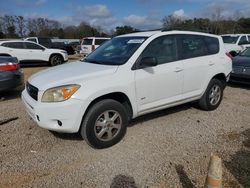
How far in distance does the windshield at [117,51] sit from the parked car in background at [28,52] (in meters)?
11.1

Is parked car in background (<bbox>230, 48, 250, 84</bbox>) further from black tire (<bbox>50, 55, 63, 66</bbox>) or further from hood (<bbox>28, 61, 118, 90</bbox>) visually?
black tire (<bbox>50, 55, 63, 66</bbox>)

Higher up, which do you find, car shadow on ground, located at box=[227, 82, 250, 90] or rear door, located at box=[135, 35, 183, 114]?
rear door, located at box=[135, 35, 183, 114]

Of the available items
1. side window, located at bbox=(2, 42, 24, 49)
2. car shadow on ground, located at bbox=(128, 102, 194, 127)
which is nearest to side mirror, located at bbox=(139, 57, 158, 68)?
car shadow on ground, located at bbox=(128, 102, 194, 127)

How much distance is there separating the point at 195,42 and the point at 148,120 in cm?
187

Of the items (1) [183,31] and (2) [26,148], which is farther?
(1) [183,31]

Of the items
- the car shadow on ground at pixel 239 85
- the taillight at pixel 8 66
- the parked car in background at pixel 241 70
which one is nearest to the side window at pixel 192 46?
the parked car in background at pixel 241 70

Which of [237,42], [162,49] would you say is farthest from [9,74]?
[237,42]

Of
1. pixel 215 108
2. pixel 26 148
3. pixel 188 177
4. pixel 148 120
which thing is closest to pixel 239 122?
pixel 215 108

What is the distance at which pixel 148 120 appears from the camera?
5.34 m

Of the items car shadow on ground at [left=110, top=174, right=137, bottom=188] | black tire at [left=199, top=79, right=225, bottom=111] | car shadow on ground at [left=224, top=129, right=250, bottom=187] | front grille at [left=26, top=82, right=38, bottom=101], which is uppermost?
front grille at [left=26, top=82, right=38, bottom=101]

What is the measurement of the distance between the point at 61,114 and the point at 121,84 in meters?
1.01

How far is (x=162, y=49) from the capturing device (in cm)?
484

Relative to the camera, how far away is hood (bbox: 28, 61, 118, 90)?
12.8 ft

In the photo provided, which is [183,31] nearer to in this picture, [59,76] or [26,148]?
[59,76]
